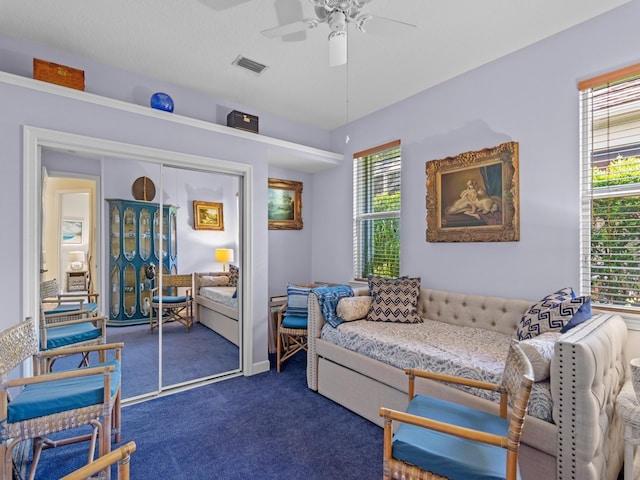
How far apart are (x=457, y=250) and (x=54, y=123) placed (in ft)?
11.5

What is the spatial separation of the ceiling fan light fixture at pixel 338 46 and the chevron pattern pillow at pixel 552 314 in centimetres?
214

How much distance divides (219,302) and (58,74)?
230 centimetres

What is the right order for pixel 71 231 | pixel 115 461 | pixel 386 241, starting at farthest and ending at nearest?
pixel 386 241, pixel 71 231, pixel 115 461

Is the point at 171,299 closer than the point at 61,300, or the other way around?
the point at 61,300

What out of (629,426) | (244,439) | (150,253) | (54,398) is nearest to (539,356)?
(629,426)

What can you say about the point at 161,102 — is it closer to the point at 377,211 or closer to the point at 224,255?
the point at 224,255

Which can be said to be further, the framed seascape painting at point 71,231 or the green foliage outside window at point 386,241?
the green foliage outside window at point 386,241

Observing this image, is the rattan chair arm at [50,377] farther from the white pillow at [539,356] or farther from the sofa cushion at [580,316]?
the sofa cushion at [580,316]

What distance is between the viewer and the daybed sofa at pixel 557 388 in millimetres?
1486

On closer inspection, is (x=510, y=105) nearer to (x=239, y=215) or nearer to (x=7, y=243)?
(x=239, y=215)

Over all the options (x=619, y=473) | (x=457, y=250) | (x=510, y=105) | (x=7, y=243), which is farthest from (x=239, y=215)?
(x=619, y=473)

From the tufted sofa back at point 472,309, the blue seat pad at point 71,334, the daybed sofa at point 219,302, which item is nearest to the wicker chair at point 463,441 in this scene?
the tufted sofa back at point 472,309

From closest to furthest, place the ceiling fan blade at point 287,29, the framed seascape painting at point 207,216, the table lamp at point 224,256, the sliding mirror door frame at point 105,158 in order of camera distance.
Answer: the ceiling fan blade at point 287,29
the sliding mirror door frame at point 105,158
the framed seascape painting at point 207,216
the table lamp at point 224,256

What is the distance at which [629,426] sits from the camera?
1.58 meters
